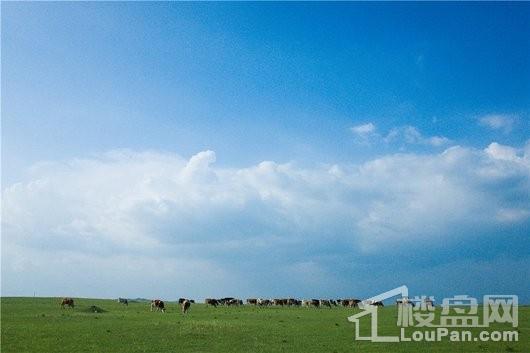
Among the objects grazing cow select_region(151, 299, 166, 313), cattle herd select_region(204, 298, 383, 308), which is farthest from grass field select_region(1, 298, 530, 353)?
cattle herd select_region(204, 298, 383, 308)

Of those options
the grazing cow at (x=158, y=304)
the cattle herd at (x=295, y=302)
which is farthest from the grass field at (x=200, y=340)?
the cattle herd at (x=295, y=302)

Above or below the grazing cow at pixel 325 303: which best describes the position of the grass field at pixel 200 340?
above

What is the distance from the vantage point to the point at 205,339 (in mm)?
31875

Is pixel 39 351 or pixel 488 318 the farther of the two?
pixel 488 318

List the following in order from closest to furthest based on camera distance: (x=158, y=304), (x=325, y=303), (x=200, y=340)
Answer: (x=200, y=340)
(x=158, y=304)
(x=325, y=303)

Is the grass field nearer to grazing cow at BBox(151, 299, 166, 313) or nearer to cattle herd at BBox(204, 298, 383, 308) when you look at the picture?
grazing cow at BBox(151, 299, 166, 313)

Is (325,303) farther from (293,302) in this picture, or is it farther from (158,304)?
(158,304)

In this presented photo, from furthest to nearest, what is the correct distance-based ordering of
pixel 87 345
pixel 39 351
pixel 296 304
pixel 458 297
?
1. pixel 296 304
2. pixel 458 297
3. pixel 87 345
4. pixel 39 351

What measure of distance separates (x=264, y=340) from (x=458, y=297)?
21445 mm

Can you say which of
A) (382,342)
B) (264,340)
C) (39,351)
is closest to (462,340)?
(382,342)

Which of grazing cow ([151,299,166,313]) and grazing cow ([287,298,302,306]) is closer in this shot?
grazing cow ([151,299,166,313])

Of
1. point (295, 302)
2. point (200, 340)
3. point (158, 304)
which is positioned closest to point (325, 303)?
point (295, 302)

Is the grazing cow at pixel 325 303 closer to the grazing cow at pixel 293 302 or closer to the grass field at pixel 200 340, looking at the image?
the grazing cow at pixel 293 302

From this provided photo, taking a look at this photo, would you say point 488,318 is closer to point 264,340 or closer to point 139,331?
point 264,340
